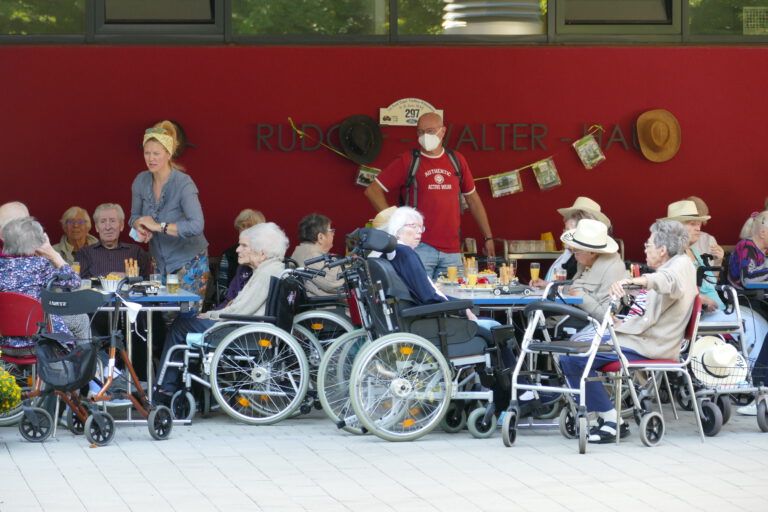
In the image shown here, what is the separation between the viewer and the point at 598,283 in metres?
7.92

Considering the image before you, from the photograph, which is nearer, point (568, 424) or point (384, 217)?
point (568, 424)

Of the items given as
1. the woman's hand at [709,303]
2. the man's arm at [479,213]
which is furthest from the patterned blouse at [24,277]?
the woman's hand at [709,303]

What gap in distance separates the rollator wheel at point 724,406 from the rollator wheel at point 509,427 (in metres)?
1.35

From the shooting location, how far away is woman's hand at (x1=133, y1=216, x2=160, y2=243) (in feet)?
28.3

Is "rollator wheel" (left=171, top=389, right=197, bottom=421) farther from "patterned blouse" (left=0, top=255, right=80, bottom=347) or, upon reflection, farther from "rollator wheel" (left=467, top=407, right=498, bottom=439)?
"rollator wheel" (left=467, top=407, right=498, bottom=439)

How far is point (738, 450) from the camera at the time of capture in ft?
22.9

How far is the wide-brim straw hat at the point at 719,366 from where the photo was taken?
7555 millimetres

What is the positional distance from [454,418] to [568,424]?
2.06 ft

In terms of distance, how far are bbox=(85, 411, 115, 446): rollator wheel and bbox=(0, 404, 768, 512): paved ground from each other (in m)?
0.06

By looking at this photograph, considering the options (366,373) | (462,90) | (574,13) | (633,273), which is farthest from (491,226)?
(366,373)

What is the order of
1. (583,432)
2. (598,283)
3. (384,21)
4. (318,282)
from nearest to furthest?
(583,432) → (598,283) → (318,282) → (384,21)

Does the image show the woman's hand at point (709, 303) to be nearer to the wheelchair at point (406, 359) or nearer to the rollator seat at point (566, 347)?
the rollator seat at point (566, 347)

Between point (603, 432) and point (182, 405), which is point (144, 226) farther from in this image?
point (603, 432)

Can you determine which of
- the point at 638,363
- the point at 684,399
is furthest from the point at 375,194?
the point at 638,363
